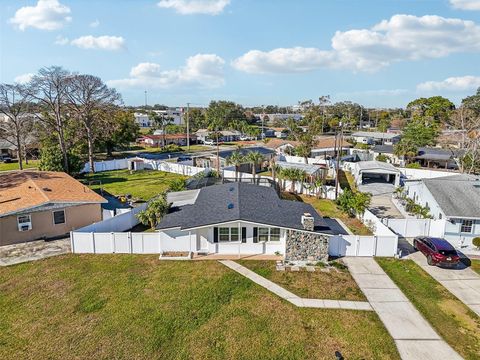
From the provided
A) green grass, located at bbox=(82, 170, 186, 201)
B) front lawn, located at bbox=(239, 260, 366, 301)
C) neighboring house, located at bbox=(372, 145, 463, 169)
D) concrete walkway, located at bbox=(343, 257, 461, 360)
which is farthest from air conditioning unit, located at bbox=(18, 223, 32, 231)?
neighboring house, located at bbox=(372, 145, 463, 169)

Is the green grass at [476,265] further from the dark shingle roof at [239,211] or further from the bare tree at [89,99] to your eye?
the bare tree at [89,99]

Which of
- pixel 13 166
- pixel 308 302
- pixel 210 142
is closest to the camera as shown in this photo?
pixel 308 302

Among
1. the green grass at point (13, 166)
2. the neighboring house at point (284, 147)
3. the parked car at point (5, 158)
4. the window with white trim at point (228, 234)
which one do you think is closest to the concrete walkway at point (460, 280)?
the window with white trim at point (228, 234)

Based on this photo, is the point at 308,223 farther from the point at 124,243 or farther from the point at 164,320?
the point at 124,243

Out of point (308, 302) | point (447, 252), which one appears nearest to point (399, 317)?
point (308, 302)

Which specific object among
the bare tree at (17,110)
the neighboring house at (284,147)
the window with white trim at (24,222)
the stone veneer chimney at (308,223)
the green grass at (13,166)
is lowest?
the green grass at (13,166)

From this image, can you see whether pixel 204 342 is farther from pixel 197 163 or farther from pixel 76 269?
pixel 197 163
